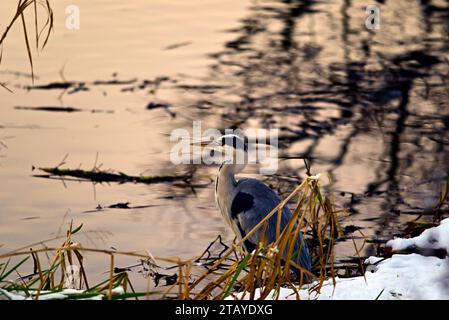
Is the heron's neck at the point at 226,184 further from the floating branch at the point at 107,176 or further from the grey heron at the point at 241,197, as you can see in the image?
the floating branch at the point at 107,176

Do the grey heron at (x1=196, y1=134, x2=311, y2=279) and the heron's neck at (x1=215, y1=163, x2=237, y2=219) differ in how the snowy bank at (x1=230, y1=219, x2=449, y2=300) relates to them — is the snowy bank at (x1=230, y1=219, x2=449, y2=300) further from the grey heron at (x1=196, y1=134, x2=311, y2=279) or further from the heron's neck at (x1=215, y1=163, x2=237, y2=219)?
the heron's neck at (x1=215, y1=163, x2=237, y2=219)

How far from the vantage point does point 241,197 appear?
7.02m

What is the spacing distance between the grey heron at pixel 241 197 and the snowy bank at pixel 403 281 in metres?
1.54

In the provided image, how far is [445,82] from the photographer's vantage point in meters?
11.0

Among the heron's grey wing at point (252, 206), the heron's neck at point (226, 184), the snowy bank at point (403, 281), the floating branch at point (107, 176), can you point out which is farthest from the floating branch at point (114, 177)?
the snowy bank at point (403, 281)

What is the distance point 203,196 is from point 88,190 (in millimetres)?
861

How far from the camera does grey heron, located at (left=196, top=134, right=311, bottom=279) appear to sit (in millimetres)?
6910

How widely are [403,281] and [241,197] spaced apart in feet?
7.65

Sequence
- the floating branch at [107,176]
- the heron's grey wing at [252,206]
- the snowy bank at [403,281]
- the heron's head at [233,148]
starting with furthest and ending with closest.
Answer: the floating branch at [107,176], the heron's head at [233,148], the heron's grey wing at [252,206], the snowy bank at [403,281]

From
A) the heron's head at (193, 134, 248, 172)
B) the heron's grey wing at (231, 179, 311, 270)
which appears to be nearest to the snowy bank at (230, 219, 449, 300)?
the heron's grey wing at (231, 179, 311, 270)

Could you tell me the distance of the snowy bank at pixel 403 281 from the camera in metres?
4.57
